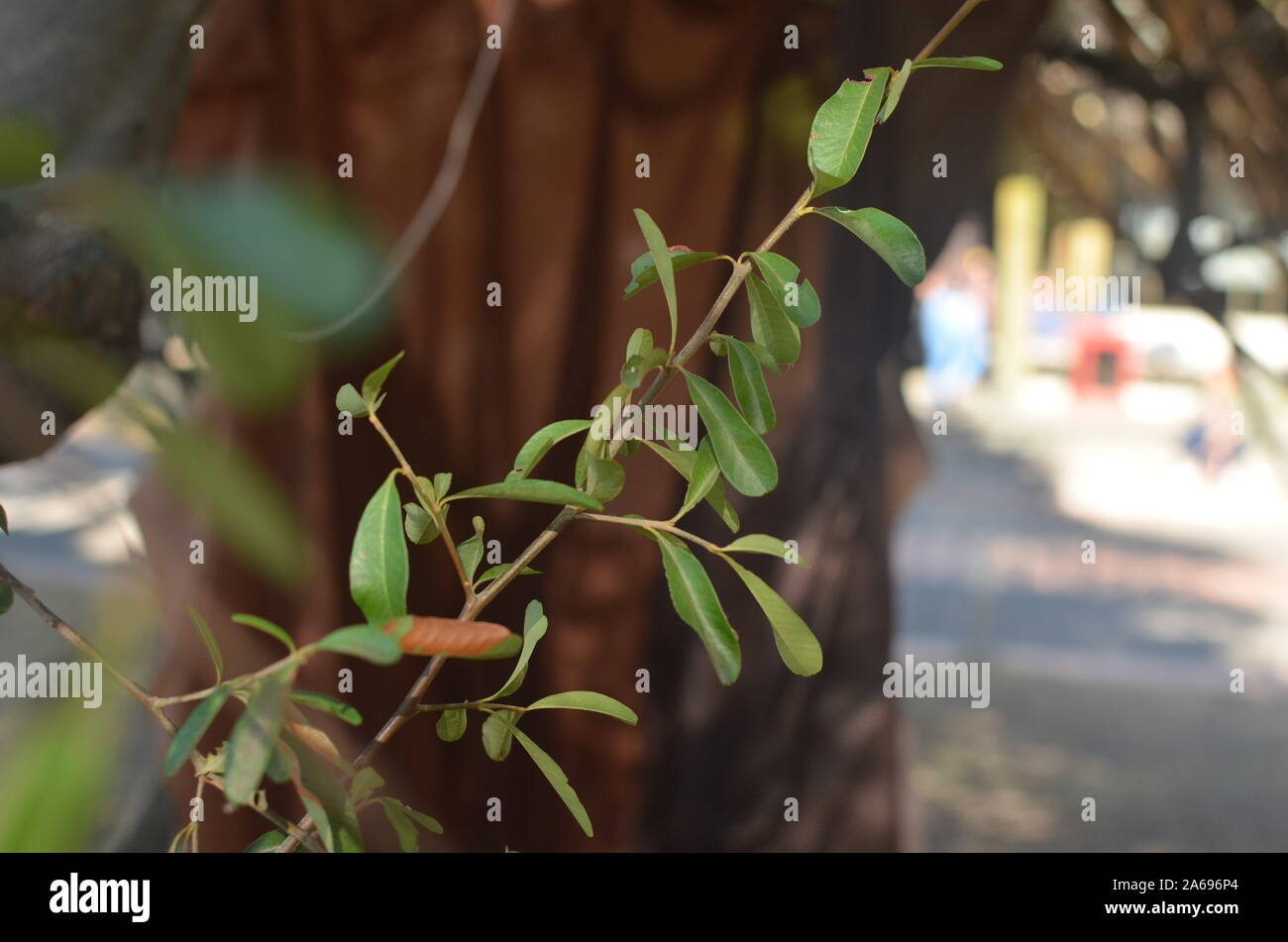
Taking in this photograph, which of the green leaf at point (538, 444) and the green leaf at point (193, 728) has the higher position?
the green leaf at point (538, 444)

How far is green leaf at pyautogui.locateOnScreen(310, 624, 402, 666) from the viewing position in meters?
0.20

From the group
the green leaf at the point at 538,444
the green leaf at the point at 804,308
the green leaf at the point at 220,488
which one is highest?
the green leaf at the point at 220,488

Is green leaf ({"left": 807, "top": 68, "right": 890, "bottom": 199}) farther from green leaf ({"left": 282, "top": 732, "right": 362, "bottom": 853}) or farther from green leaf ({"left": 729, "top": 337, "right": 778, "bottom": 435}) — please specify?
green leaf ({"left": 282, "top": 732, "right": 362, "bottom": 853})

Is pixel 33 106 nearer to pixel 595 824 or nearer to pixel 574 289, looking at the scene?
pixel 574 289

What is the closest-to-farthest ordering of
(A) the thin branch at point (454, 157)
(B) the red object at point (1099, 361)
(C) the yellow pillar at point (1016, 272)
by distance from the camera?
(A) the thin branch at point (454, 157) → (C) the yellow pillar at point (1016, 272) → (B) the red object at point (1099, 361)

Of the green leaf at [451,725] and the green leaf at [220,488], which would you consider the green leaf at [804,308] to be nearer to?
the green leaf at [451,725]

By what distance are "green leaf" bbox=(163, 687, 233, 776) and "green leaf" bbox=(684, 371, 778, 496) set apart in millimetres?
106

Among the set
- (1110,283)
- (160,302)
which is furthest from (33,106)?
(1110,283)

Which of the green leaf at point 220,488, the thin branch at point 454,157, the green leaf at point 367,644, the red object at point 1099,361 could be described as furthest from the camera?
the red object at point 1099,361

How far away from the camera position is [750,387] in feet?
0.88

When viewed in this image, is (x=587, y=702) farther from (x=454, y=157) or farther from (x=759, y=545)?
(x=454, y=157)

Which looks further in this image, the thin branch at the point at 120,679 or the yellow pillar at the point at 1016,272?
the yellow pillar at the point at 1016,272

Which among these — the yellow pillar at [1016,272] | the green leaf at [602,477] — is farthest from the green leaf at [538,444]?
the yellow pillar at [1016,272]

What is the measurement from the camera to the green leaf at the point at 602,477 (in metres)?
0.26
